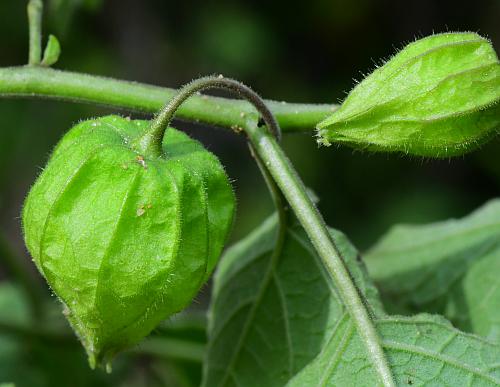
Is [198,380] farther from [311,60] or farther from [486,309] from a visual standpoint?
[311,60]

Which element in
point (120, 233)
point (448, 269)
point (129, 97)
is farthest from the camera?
point (448, 269)

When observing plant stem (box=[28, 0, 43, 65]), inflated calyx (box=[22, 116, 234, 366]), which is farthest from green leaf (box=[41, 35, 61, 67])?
inflated calyx (box=[22, 116, 234, 366])

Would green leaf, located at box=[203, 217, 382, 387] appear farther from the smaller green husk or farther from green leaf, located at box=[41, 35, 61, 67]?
green leaf, located at box=[41, 35, 61, 67]

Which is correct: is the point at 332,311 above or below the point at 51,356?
above

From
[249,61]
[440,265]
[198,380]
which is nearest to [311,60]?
[249,61]

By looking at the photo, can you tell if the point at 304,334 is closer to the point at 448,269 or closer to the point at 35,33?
the point at 448,269

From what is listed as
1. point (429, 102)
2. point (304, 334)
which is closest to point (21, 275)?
point (304, 334)
